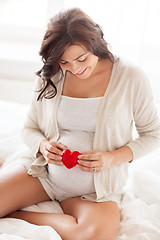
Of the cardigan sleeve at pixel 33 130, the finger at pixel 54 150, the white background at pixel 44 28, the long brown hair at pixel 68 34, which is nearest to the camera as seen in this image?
the long brown hair at pixel 68 34

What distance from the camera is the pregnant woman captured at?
1.24m

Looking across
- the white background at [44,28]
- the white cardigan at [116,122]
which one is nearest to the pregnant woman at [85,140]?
the white cardigan at [116,122]

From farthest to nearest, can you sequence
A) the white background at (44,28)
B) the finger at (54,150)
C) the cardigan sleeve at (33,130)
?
the white background at (44,28)
the cardigan sleeve at (33,130)
the finger at (54,150)

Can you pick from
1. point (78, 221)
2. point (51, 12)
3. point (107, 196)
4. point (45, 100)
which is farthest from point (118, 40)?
point (78, 221)

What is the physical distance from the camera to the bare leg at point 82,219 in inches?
47.5

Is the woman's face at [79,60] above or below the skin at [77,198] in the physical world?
above

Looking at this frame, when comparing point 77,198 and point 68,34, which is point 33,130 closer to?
point 77,198

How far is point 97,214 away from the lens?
49.8 inches

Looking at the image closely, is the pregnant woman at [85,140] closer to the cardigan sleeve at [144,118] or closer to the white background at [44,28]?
the cardigan sleeve at [144,118]

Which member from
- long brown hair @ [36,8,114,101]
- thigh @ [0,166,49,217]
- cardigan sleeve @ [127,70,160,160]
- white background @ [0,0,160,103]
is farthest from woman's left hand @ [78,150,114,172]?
white background @ [0,0,160,103]

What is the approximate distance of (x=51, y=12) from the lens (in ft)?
7.80

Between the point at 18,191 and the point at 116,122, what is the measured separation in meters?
0.50

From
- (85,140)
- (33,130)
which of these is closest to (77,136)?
(85,140)

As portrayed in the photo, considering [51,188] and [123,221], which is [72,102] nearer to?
[51,188]
